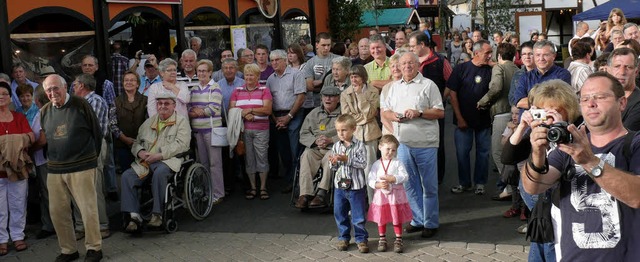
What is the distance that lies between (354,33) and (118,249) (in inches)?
464

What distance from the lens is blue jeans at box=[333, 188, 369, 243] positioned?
6820mm

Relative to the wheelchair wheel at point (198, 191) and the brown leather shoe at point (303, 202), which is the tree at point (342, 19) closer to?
the wheelchair wheel at point (198, 191)

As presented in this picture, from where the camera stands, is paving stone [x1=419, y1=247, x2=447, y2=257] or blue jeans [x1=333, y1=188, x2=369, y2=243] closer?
paving stone [x1=419, y1=247, x2=447, y2=257]

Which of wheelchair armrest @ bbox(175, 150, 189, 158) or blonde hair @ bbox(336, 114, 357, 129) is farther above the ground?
blonde hair @ bbox(336, 114, 357, 129)

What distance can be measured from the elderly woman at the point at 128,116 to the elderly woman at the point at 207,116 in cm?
60

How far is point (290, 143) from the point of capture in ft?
32.8

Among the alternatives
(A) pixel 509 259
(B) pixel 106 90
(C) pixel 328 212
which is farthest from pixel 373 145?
(B) pixel 106 90

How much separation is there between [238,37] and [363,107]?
6792 millimetres

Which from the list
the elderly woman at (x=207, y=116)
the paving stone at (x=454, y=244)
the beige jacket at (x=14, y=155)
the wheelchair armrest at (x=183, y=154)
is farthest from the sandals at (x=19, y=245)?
the paving stone at (x=454, y=244)

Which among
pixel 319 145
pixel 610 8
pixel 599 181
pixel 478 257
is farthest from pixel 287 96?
pixel 610 8

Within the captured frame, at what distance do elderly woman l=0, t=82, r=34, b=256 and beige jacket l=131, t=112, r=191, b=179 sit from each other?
110 centimetres

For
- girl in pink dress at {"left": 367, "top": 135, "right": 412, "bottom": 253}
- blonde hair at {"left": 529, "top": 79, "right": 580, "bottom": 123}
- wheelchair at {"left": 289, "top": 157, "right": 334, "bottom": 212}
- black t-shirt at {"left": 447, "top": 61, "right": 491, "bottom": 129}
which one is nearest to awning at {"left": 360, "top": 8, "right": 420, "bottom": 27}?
black t-shirt at {"left": 447, "top": 61, "right": 491, "bottom": 129}

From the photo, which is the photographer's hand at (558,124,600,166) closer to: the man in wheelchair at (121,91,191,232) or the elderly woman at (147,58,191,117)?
the man in wheelchair at (121,91,191,232)

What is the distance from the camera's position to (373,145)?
26.5 ft
